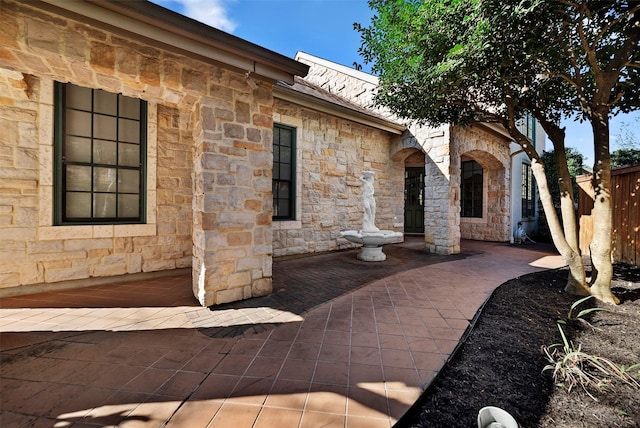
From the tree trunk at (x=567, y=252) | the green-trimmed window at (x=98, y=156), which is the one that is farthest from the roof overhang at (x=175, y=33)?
the tree trunk at (x=567, y=252)

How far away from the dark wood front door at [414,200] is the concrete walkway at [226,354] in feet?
21.1

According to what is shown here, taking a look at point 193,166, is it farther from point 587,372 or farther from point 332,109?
point 587,372

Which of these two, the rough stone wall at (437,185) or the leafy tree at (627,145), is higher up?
the leafy tree at (627,145)

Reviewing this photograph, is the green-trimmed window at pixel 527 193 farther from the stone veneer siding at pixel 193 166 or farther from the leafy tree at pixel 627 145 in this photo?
the stone veneer siding at pixel 193 166

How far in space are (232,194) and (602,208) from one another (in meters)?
4.72

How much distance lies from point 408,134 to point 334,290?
5.47 meters

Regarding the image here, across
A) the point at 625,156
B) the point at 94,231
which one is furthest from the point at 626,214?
the point at 94,231

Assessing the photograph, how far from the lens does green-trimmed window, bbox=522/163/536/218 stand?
1003 centimetres

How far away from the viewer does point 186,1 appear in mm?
3236

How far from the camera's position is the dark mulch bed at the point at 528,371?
161 centimetres

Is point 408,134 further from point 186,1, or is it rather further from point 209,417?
point 209,417

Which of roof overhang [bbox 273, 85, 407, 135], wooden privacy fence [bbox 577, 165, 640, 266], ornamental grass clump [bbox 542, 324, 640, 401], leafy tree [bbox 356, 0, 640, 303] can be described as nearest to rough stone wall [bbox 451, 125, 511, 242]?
roof overhang [bbox 273, 85, 407, 135]

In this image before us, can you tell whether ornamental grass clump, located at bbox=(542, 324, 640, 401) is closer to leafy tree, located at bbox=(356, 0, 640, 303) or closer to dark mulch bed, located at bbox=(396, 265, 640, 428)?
dark mulch bed, located at bbox=(396, 265, 640, 428)

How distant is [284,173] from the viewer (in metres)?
5.88
